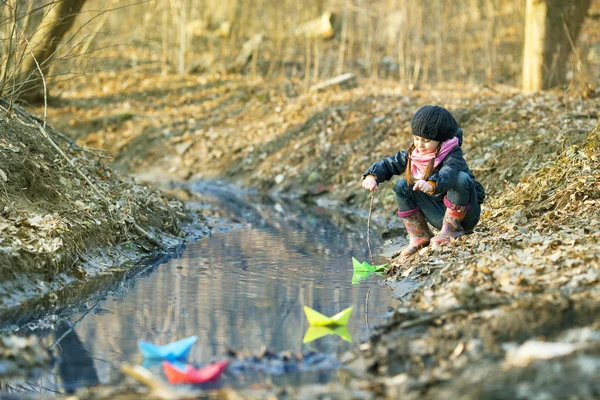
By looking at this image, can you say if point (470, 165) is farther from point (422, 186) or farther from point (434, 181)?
point (422, 186)

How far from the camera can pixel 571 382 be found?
292 cm

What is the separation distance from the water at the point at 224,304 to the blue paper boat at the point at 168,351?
9 cm

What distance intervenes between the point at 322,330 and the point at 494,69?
17.2 meters

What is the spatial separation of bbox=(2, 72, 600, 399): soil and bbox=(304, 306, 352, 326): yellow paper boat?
43 cm

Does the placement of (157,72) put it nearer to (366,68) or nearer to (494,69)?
(366,68)

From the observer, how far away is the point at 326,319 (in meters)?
4.94

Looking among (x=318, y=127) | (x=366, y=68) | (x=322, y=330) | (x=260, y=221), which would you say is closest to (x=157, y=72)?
(x=366, y=68)

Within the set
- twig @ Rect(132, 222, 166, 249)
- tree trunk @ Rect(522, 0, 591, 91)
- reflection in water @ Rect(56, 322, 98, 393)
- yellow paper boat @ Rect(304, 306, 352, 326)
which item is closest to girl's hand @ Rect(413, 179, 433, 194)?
yellow paper boat @ Rect(304, 306, 352, 326)

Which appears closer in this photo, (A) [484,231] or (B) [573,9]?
(A) [484,231]

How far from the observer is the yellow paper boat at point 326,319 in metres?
4.93

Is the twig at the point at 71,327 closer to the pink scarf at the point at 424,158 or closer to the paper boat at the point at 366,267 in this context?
the paper boat at the point at 366,267

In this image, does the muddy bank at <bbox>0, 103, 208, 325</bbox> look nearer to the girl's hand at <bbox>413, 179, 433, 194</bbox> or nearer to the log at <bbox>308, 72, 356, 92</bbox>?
the girl's hand at <bbox>413, 179, 433, 194</bbox>

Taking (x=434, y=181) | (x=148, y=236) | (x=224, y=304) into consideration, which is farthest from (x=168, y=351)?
(x=148, y=236)

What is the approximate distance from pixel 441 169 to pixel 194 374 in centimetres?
322
